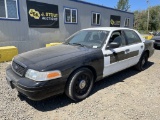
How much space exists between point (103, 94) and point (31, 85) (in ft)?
5.99

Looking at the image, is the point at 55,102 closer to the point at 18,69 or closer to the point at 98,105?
the point at 98,105

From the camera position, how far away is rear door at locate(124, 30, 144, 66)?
4.61 m

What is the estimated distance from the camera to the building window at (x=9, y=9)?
7.56 meters

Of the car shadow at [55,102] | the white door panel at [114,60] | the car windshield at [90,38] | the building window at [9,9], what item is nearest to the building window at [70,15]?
the building window at [9,9]

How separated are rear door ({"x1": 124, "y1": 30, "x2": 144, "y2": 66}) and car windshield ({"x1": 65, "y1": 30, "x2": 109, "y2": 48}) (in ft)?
3.25

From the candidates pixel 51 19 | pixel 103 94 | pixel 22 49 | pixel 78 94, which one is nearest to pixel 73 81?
pixel 78 94

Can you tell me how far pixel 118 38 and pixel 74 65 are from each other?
190cm

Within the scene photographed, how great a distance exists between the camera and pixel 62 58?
3.06 meters

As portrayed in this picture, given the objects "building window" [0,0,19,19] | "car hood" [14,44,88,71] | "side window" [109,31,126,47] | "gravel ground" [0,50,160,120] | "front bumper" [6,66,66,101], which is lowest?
"gravel ground" [0,50,160,120]

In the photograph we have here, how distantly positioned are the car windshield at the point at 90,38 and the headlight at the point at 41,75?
140 cm

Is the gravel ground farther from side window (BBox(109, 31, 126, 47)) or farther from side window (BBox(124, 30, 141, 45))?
side window (BBox(124, 30, 141, 45))

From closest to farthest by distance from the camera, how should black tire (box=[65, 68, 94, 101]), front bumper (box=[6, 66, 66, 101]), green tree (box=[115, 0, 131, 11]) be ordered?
front bumper (box=[6, 66, 66, 101]) < black tire (box=[65, 68, 94, 101]) < green tree (box=[115, 0, 131, 11])

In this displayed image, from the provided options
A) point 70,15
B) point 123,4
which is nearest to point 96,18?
point 70,15

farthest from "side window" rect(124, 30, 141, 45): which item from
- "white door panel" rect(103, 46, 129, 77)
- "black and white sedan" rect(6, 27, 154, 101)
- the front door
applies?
"white door panel" rect(103, 46, 129, 77)
